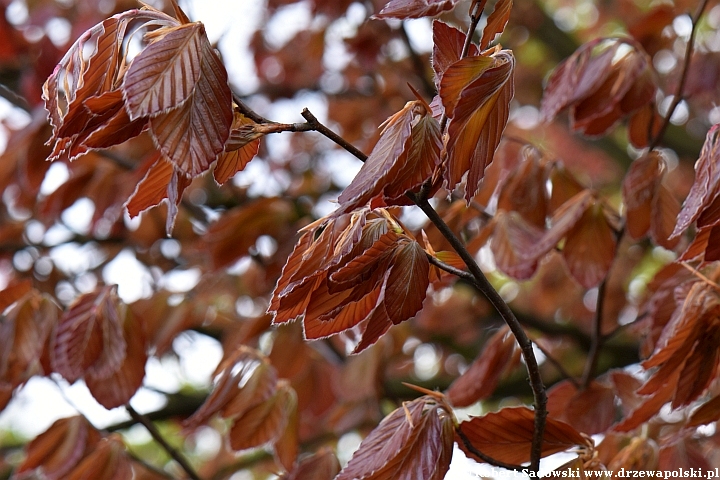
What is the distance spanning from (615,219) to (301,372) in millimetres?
635

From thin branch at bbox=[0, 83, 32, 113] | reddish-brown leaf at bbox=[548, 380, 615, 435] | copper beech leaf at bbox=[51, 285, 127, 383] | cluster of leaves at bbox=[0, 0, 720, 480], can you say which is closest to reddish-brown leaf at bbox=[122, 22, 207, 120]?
cluster of leaves at bbox=[0, 0, 720, 480]

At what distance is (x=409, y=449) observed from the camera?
588 millimetres

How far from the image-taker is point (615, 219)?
104 cm

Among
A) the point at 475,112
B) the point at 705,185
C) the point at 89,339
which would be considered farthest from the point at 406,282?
the point at 89,339

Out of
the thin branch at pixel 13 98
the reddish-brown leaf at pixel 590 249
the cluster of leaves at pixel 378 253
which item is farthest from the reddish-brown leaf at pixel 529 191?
the thin branch at pixel 13 98

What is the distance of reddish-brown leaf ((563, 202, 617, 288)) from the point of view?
0.97m

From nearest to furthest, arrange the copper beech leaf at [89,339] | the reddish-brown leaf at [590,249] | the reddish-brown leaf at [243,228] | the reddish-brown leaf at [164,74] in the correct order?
the reddish-brown leaf at [164,74]
the copper beech leaf at [89,339]
the reddish-brown leaf at [590,249]
the reddish-brown leaf at [243,228]

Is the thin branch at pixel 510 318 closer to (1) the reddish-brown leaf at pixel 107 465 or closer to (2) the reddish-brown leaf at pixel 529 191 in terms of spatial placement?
(2) the reddish-brown leaf at pixel 529 191

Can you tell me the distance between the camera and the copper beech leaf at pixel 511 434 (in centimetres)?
66

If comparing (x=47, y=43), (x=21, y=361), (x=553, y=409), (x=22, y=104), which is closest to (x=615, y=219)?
(x=553, y=409)

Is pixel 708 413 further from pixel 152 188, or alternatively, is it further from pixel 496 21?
pixel 152 188

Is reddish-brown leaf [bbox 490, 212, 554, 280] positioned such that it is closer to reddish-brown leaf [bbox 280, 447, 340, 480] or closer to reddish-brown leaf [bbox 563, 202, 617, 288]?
reddish-brown leaf [bbox 563, 202, 617, 288]

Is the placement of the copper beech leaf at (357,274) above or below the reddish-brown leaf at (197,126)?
below

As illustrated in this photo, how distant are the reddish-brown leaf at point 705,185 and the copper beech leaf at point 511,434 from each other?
21 cm
